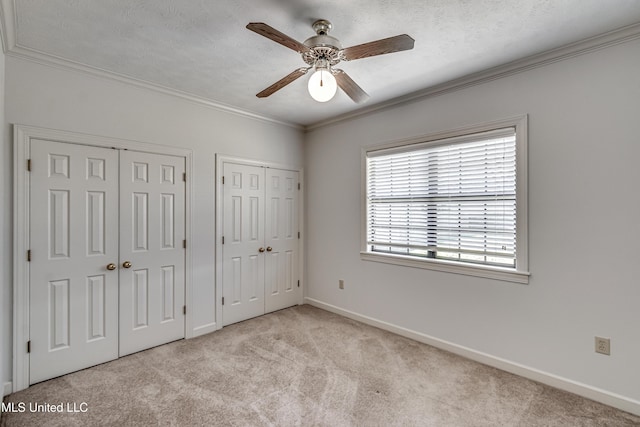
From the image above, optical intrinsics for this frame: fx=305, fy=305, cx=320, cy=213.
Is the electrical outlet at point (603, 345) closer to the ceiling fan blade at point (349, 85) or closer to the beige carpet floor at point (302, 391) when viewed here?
the beige carpet floor at point (302, 391)

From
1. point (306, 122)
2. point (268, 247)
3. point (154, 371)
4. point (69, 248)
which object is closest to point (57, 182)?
point (69, 248)

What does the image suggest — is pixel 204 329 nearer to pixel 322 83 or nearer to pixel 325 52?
pixel 322 83

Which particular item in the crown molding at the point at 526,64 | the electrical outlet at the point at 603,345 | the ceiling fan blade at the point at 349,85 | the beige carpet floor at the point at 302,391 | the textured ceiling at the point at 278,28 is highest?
the textured ceiling at the point at 278,28

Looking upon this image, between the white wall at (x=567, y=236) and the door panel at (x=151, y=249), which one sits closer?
the white wall at (x=567, y=236)

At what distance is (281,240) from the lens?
4141 mm

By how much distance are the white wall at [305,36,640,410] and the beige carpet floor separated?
28cm

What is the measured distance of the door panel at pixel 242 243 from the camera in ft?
11.7

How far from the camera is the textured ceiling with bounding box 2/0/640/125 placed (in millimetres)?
1826

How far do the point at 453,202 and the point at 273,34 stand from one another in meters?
2.20

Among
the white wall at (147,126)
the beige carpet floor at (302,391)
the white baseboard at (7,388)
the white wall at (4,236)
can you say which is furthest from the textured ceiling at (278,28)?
the beige carpet floor at (302,391)

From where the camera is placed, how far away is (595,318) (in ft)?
7.22

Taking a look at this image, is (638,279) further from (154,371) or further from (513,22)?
(154,371)

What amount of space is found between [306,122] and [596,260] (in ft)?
11.0

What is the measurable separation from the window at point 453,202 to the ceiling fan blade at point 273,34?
1.78 meters
